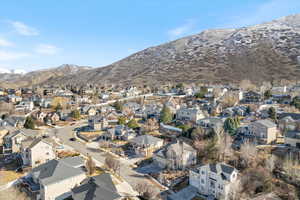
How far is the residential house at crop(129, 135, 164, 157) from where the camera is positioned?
36062 mm

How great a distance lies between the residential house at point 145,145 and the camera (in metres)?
36.1

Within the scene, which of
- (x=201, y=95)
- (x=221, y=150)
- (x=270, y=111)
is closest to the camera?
(x=221, y=150)

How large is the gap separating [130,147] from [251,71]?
11119cm

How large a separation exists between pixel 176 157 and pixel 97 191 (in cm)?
1296

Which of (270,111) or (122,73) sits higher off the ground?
(122,73)

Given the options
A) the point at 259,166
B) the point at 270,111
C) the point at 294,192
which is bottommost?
the point at 294,192

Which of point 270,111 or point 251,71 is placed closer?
point 270,111

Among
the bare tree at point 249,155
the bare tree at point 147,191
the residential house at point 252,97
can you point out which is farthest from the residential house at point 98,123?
the residential house at point 252,97

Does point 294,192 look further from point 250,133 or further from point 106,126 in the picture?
point 106,126

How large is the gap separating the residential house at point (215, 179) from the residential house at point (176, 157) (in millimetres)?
4288

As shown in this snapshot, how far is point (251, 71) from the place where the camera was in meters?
125

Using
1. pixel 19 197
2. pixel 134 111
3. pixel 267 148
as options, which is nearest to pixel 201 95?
pixel 134 111

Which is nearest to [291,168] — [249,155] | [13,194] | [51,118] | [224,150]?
[249,155]

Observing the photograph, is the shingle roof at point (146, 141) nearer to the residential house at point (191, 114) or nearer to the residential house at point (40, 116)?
the residential house at point (191, 114)
